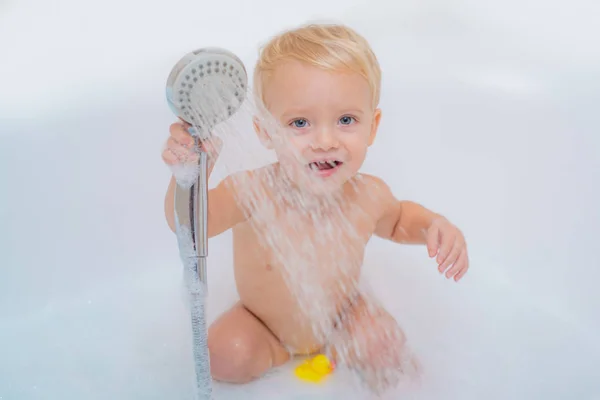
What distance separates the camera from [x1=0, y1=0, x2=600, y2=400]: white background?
1.12 m

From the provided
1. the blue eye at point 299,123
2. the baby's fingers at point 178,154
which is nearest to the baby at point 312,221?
the blue eye at point 299,123

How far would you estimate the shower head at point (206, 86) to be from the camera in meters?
0.73

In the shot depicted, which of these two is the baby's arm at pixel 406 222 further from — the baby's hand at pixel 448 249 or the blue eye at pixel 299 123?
the blue eye at pixel 299 123

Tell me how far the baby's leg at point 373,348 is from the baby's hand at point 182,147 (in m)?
0.39

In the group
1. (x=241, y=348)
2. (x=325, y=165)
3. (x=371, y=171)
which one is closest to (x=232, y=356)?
(x=241, y=348)

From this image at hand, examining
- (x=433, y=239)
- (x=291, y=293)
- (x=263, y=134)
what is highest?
(x=263, y=134)

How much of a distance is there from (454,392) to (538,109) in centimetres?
60

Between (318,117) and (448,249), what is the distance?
0.25 m

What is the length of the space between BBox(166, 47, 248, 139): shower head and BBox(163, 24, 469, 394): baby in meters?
0.20

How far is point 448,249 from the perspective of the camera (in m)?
1.00

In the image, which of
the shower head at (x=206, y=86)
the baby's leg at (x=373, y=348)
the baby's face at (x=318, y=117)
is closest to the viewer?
the shower head at (x=206, y=86)

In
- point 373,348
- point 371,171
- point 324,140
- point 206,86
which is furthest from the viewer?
point 371,171

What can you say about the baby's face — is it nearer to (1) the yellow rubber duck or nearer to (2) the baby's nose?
(2) the baby's nose

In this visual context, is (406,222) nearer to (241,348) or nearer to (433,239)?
(433,239)
